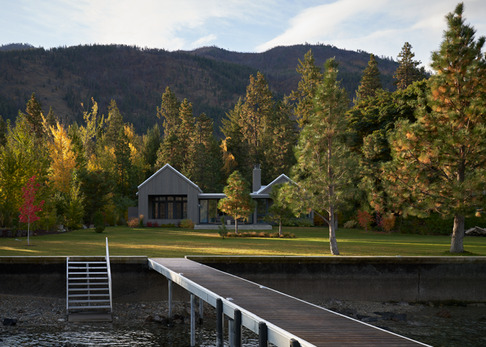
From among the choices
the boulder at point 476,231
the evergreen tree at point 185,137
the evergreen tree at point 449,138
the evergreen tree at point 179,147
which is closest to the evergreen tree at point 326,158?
the evergreen tree at point 449,138

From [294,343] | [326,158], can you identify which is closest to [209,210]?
[326,158]

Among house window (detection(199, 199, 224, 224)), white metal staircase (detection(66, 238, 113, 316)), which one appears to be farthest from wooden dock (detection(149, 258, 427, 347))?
house window (detection(199, 199, 224, 224))

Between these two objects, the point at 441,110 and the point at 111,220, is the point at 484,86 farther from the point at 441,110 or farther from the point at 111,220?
the point at 111,220

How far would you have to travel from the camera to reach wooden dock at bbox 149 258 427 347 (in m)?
7.16

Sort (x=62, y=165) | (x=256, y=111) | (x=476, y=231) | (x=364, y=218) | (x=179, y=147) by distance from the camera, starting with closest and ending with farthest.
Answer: (x=476, y=231) < (x=364, y=218) < (x=62, y=165) < (x=179, y=147) < (x=256, y=111)

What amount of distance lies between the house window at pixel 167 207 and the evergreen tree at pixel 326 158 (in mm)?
23376

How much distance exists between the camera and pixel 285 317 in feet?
28.2

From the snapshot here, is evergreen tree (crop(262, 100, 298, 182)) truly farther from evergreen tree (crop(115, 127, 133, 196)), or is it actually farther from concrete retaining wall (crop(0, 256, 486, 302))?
concrete retaining wall (crop(0, 256, 486, 302))

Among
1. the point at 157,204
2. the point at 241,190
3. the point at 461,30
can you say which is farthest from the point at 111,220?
the point at 461,30

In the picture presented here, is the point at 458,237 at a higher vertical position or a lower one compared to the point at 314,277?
higher

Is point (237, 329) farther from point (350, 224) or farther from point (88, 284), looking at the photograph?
point (350, 224)

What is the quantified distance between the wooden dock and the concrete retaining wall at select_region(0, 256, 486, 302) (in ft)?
11.0

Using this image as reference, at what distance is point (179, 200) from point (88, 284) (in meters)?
29.3

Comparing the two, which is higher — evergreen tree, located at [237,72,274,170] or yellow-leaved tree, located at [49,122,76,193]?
evergreen tree, located at [237,72,274,170]
